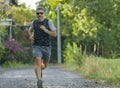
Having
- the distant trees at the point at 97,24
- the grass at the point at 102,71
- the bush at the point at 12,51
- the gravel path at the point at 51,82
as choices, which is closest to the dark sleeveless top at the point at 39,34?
the gravel path at the point at 51,82

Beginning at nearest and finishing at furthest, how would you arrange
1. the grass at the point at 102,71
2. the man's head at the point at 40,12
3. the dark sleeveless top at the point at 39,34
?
the man's head at the point at 40,12 < the dark sleeveless top at the point at 39,34 < the grass at the point at 102,71

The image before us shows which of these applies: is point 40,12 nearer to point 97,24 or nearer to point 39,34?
point 39,34

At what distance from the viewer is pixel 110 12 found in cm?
3791

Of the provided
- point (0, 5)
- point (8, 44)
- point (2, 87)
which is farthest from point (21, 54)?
point (2, 87)

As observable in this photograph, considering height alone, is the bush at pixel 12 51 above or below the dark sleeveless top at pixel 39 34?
below

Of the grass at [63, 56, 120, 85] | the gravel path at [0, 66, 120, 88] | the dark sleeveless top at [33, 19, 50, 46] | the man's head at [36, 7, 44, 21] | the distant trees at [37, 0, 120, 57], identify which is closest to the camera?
the man's head at [36, 7, 44, 21]

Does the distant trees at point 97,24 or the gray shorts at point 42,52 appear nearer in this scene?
the gray shorts at point 42,52

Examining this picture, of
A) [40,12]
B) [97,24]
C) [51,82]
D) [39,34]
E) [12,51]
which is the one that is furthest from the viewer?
[97,24]

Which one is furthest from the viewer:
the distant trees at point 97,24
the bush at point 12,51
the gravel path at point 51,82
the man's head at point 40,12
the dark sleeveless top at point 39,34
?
the distant trees at point 97,24

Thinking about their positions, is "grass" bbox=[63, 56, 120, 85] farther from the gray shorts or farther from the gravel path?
the gray shorts

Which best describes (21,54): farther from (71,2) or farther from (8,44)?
(71,2)

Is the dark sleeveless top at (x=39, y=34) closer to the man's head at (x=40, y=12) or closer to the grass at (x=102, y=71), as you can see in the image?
the man's head at (x=40, y=12)

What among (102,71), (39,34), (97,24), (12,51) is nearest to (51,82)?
(102,71)

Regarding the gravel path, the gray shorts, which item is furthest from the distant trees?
the gray shorts
